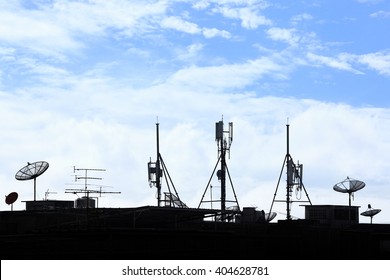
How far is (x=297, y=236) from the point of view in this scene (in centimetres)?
6172

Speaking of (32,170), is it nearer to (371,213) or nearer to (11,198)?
(11,198)

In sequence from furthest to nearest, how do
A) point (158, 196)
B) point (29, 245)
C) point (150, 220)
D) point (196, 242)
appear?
point (158, 196), point (150, 220), point (196, 242), point (29, 245)

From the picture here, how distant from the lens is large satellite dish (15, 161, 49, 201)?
67.9m

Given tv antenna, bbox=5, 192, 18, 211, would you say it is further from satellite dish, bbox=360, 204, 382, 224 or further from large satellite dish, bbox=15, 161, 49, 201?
satellite dish, bbox=360, 204, 382, 224

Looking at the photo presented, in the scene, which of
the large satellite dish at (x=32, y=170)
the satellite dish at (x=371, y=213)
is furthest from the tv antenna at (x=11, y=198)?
the satellite dish at (x=371, y=213)

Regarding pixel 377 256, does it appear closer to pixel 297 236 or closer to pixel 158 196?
pixel 297 236

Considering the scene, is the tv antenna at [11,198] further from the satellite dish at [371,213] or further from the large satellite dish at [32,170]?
the satellite dish at [371,213]

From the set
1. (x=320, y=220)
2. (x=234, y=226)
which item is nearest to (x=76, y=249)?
(x=234, y=226)

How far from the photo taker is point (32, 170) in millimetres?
68375

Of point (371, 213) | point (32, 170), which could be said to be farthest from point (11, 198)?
point (371, 213)

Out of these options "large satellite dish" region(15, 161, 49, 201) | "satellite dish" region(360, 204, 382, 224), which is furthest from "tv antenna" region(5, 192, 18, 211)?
"satellite dish" region(360, 204, 382, 224)

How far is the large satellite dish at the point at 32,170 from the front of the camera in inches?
2675

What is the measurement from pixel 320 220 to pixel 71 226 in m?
38.5

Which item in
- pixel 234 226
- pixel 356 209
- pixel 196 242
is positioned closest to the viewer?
pixel 196 242
